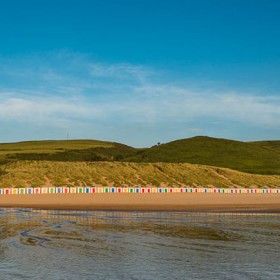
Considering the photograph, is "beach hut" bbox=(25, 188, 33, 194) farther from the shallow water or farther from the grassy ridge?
the shallow water

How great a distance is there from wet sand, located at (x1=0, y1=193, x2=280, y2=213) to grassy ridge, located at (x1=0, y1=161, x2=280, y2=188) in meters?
10.9

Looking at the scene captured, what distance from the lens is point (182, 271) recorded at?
15.3 m

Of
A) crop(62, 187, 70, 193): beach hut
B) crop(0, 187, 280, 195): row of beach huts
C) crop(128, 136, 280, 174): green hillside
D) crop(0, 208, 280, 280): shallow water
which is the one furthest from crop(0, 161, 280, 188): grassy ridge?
crop(0, 208, 280, 280): shallow water

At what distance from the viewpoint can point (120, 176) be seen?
73.6 metres

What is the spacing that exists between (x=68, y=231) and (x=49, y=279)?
11.3 m

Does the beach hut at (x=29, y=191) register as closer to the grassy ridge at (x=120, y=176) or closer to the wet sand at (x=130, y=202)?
the wet sand at (x=130, y=202)

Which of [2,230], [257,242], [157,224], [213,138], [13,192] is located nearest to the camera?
[257,242]

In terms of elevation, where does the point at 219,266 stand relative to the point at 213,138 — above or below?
below

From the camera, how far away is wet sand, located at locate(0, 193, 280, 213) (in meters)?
44.5

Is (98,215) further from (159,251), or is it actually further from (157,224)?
(159,251)

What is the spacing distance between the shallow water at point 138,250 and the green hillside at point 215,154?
8953 centimetres

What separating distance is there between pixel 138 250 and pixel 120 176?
5444 cm

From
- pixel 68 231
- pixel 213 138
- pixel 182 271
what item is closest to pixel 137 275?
pixel 182 271

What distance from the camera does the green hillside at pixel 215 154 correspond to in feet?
424
